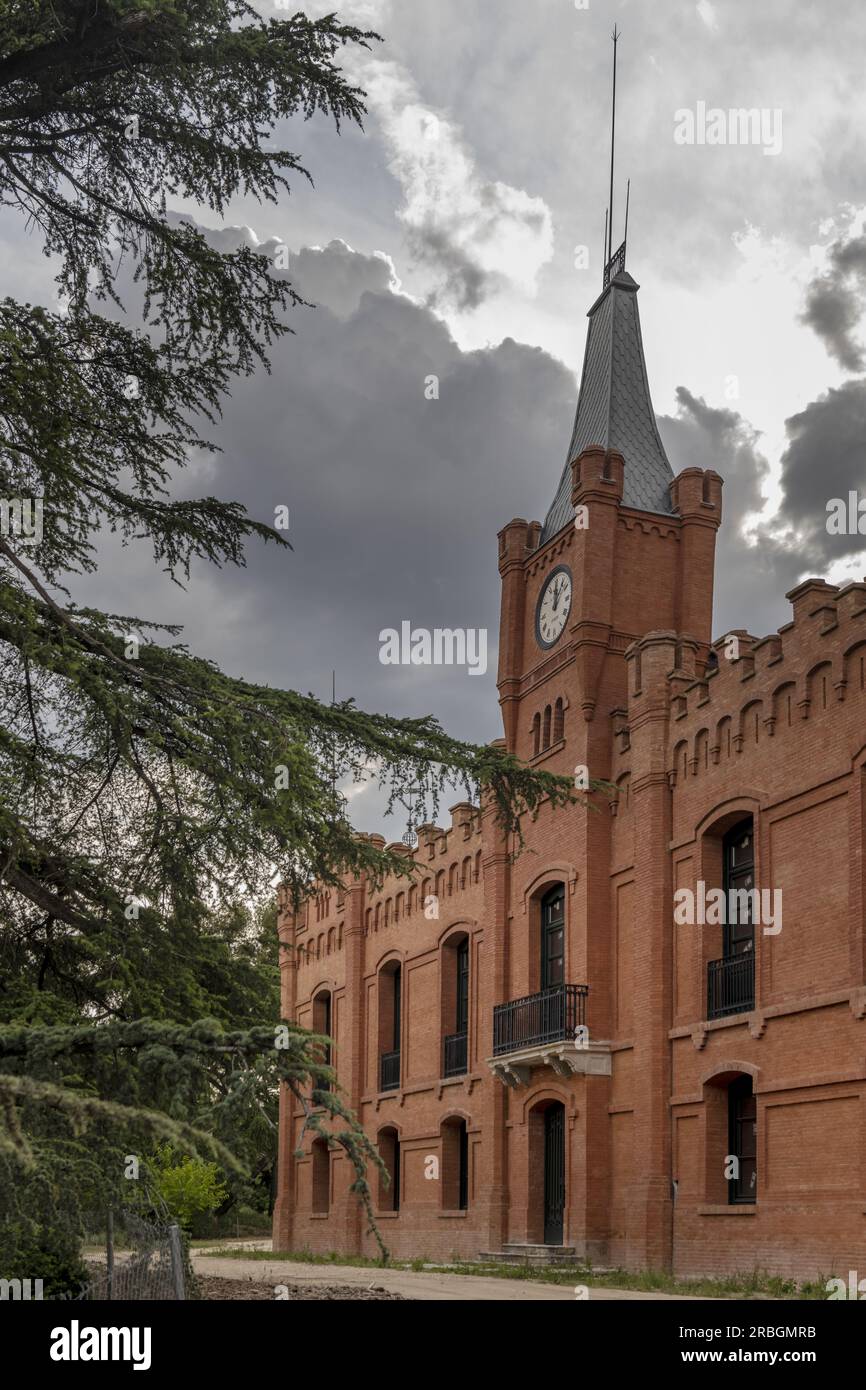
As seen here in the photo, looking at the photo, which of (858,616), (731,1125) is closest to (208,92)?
(858,616)

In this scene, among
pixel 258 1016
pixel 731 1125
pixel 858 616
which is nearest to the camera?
pixel 258 1016

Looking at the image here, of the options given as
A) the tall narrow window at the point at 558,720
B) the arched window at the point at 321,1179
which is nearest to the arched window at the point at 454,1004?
the tall narrow window at the point at 558,720

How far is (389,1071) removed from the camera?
31.3m

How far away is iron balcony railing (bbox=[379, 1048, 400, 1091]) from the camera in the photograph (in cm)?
3081

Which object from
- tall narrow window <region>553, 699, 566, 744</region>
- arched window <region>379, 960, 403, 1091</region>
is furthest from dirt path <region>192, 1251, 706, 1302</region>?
tall narrow window <region>553, 699, 566, 744</region>

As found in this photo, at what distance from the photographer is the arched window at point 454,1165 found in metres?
26.8

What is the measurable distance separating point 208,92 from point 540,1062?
17.4m

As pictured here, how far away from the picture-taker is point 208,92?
9.27 metres

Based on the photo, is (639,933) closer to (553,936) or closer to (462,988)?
(553,936)

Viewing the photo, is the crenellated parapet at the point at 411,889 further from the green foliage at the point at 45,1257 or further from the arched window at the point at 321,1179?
the green foliage at the point at 45,1257
